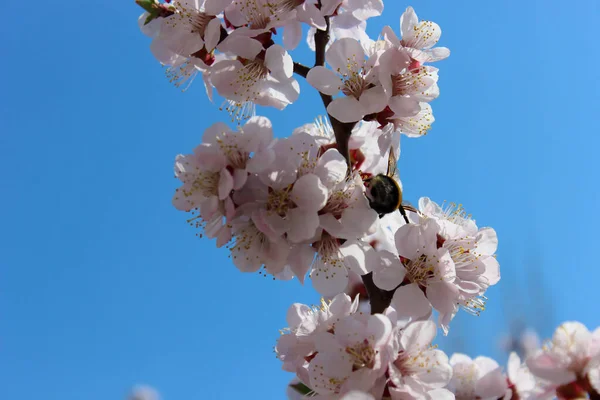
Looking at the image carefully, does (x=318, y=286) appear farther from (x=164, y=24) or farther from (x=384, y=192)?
(x=164, y=24)

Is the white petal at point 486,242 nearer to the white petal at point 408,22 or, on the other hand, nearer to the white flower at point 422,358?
the white flower at point 422,358

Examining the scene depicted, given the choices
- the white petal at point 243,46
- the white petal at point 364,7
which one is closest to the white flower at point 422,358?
the white petal at point 243,46

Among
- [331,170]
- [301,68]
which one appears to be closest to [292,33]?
[301,68]

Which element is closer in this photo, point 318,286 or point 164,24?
point 318,286

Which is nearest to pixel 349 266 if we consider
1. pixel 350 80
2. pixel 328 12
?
pixel 350 80

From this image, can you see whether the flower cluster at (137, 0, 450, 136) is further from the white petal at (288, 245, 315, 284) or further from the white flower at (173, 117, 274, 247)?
the white petal at (288, 245, 315, 284)

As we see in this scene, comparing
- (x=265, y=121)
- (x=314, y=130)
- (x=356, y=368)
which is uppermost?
(x=314, y=130)

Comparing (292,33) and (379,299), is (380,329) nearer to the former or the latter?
(379,299)
